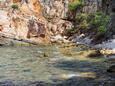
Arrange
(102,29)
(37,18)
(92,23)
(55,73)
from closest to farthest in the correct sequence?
(55,73) → (102,29) → (92,23) → (37,18)

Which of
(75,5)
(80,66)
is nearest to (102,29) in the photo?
(75,5)

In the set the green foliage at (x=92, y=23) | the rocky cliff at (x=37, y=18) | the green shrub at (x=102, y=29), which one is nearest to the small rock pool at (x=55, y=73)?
the green shrub at (x=102, y=29)

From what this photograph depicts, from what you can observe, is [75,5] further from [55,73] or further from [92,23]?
[55,73]

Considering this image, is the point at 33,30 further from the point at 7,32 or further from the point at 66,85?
the point at 66,85

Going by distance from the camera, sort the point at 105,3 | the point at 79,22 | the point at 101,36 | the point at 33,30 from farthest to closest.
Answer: the point at 79,22
the point at 105,3
the point at 33,30
the point at 101,36

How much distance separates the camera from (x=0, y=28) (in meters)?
53.4

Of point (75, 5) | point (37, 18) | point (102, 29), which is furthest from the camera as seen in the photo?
point (75, 5)

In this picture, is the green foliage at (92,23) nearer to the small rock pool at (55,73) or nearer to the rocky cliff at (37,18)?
the rocky cliff at (37,18)

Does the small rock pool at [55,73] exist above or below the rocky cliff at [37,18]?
above

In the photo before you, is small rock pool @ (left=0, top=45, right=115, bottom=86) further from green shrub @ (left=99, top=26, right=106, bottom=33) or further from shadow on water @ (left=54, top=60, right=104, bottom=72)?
green shrub @ (left=99, top=26, right=106, bottom=33)

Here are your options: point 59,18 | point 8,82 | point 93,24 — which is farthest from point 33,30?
point 8,82

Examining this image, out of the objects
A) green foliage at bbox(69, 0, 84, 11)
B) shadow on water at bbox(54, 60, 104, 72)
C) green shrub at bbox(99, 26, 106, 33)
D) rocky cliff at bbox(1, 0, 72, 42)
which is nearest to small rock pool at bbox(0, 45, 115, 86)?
shadow on water at bbox(54, 60, 104, 72)

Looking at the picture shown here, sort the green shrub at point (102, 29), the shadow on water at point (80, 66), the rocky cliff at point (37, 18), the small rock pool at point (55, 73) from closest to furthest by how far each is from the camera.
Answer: the small rock pool at point (55, 73) < the shadow on water at point (80, 66) < the green shrub at point (102, 29) < the rocky cliff at point (37, 18)

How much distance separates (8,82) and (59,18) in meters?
51.5
